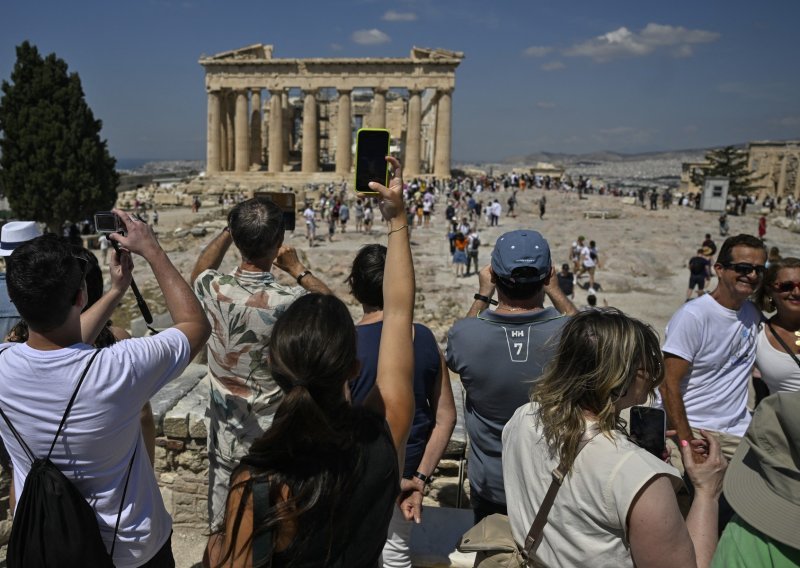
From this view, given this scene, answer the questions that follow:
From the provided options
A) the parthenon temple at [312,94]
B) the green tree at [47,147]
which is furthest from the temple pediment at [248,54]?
→ the green tree at [47,147]

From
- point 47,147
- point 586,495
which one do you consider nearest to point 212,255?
point 586,495

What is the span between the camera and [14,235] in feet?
12.1

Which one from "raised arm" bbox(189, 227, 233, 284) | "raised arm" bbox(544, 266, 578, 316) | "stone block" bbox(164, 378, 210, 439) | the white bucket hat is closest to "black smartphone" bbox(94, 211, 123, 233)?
"raised arm" bbox(189, 227, 233, 284)

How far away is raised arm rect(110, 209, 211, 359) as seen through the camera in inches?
89.6

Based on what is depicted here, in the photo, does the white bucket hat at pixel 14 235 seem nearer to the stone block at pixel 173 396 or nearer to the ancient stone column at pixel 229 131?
the stone block at pixel 173 396

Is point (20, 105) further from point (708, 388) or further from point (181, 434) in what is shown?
point (708, 388)

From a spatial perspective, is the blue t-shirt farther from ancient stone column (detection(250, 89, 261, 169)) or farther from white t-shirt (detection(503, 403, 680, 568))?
ancient stone column (detection(250, 89, 261, 169))

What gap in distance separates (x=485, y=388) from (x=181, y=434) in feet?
7.88

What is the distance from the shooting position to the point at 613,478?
177 centimetres

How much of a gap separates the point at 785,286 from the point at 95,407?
3.54 meters

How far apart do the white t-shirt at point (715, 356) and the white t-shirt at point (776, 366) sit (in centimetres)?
5

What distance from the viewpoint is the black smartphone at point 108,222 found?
245 centimetres

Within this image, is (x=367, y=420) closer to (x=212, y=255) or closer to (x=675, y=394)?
(x=212, y=255)

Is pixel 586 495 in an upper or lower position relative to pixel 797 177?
lower
